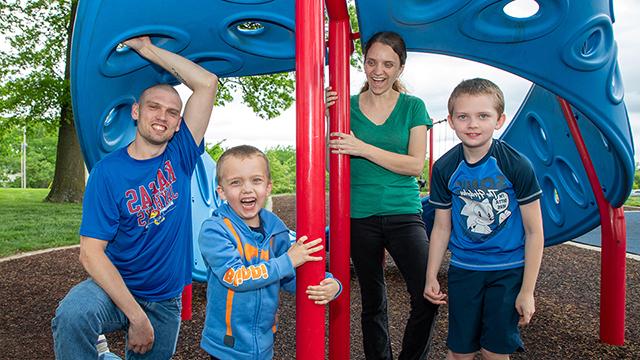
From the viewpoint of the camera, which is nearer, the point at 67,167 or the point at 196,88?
the point at 196,88

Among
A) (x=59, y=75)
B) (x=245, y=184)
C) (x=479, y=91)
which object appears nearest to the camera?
(x=245, y=184)

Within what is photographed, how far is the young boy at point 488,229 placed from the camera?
2156mm

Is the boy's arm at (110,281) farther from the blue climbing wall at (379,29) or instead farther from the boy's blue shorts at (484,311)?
the boy's blue shorts at (484,311)

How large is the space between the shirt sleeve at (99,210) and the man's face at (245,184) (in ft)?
1.64

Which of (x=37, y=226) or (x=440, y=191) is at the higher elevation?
(x=440, y=191)

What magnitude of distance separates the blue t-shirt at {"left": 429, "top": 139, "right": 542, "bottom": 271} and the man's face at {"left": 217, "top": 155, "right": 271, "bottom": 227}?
0.87m

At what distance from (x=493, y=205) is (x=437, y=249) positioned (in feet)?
1.12

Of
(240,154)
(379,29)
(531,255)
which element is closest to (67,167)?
(379,29)

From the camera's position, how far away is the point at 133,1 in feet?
8.99

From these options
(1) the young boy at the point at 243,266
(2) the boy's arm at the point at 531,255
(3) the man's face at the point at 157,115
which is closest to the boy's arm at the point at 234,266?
(1) the young boy at the point at 243,266

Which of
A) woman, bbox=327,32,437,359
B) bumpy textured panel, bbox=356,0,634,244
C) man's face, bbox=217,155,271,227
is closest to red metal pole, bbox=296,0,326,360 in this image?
man's face, bbox=217,155,271,227

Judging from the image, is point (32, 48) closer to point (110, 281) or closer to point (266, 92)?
point (266, 92)

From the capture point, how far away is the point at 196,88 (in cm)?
244

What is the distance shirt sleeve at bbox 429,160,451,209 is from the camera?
93.1 inches
